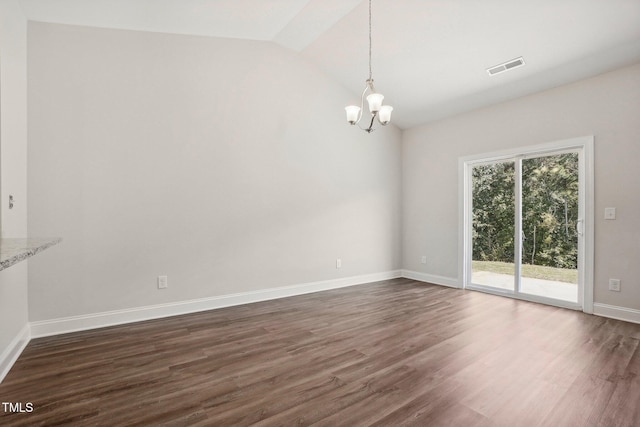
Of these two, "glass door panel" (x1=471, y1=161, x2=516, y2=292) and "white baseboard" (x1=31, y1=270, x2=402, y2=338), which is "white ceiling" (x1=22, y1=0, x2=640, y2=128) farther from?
"white baseboard" (x1=31, y1=270, x2=402, y2=338)

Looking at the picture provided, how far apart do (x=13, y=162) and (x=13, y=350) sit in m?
1.55

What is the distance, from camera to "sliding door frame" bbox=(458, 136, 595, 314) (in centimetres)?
361

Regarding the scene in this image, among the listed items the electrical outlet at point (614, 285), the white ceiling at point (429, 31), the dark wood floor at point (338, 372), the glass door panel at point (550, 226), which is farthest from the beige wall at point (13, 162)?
the electrical outlet at point (614, 285)

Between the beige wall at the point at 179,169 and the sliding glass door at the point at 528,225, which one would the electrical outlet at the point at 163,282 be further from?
the sliding glass door at the point at 528,225

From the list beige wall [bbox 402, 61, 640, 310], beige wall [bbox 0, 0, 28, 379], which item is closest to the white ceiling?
beige wall [bbox 402, 61, 640, 310]

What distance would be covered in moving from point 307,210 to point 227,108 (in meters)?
1.79

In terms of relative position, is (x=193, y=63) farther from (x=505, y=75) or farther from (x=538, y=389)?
(x=538, y=389)

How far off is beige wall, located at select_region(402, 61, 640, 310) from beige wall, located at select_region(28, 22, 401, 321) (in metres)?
1.36

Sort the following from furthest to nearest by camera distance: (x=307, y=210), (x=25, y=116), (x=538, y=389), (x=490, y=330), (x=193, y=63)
→ (x=307, y=210), (x=193, y=63), (x=490, y=330), (x=25, y=116), (x=538, y=389)

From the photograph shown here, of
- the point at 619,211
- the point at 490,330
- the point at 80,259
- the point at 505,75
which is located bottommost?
the point at 490,330

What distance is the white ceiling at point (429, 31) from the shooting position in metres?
2.95

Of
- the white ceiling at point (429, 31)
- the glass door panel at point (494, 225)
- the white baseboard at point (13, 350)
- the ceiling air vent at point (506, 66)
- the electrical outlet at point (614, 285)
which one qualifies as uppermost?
the white ceiling at point (429, 31)

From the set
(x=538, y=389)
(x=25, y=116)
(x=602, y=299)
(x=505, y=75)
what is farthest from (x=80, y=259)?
(x=602, y=299)

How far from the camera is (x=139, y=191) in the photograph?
3.38 metres
